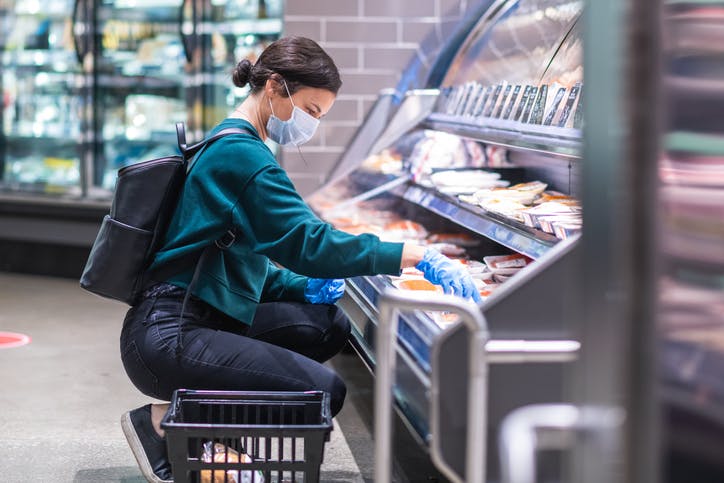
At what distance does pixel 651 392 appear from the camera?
1272mm

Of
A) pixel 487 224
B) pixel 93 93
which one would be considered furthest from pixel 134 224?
pixel 93 93

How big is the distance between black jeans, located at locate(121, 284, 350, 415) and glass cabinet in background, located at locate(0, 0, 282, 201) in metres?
4.19

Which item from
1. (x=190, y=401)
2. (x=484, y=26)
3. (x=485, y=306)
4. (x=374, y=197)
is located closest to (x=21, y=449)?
(x=190, y=401)

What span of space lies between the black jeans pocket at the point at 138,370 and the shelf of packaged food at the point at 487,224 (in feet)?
3.68

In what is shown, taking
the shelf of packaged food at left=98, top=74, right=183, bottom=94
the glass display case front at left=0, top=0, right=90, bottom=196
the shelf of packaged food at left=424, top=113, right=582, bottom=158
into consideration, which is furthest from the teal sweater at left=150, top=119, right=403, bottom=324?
the glass display case front at left=0, top=0, right=90, bottom=196

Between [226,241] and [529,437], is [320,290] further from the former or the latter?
[529,437]

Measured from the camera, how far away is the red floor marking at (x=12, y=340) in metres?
5.56

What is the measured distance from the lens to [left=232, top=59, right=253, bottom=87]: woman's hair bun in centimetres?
330

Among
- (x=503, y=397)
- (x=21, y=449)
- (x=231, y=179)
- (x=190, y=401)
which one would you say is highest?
(x=231, y=179)

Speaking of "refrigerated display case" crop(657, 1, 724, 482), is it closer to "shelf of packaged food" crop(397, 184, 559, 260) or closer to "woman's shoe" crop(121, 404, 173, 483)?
"shelf of packaged food" crop(397, 184, 559, 260)

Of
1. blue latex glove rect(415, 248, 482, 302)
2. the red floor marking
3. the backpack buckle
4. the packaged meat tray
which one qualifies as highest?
the backpack buckle

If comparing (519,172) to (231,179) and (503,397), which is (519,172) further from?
(503,397)

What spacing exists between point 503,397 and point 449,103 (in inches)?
111

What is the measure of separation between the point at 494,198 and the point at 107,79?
4.64 metres
